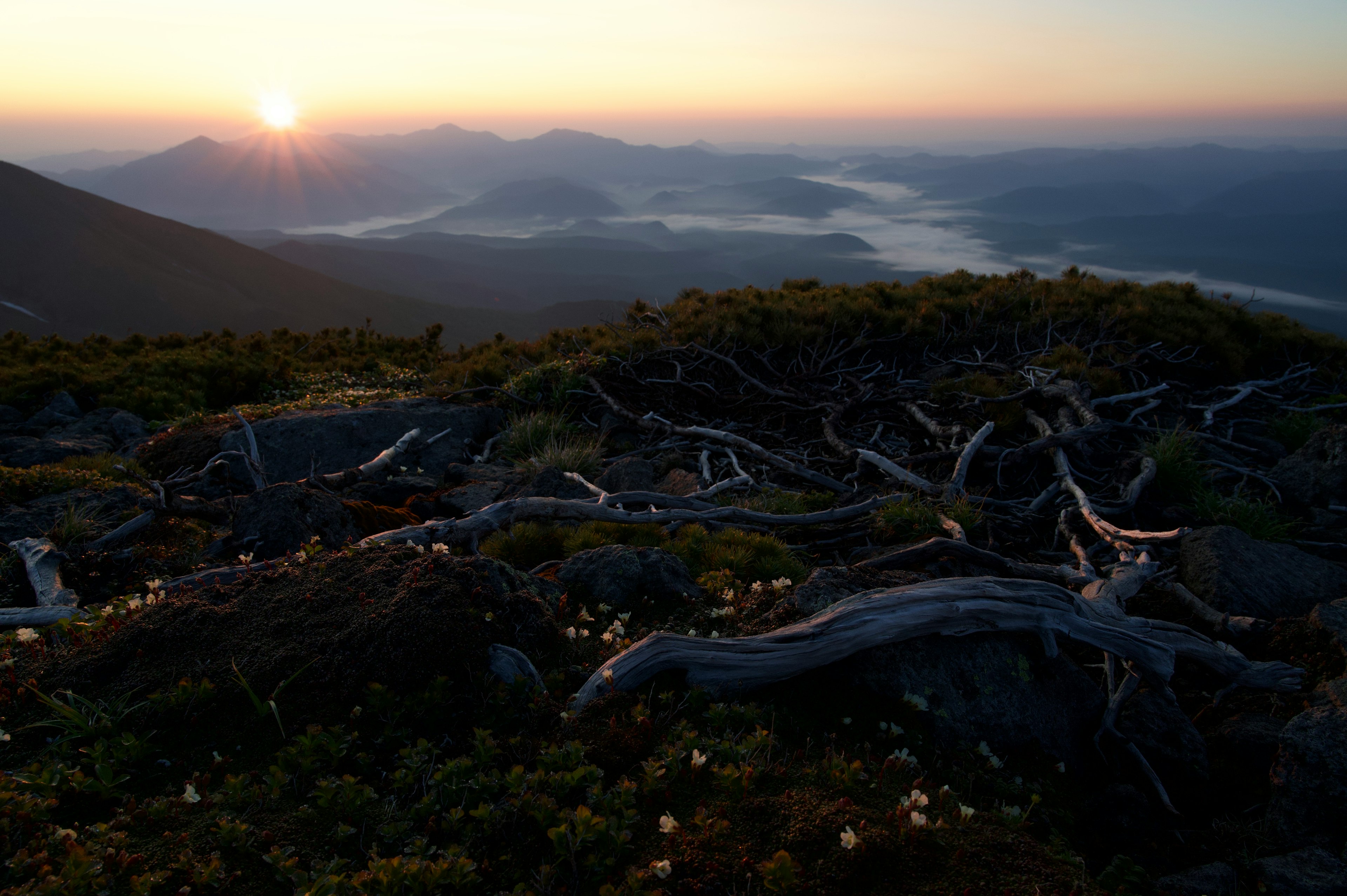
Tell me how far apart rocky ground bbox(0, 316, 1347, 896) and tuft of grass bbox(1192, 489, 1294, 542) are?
44 mm

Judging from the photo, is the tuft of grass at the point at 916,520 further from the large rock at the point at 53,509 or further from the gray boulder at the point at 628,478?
the large rock at the point at 53,509

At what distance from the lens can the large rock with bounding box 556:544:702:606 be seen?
16.1ft

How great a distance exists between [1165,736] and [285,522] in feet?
22.6

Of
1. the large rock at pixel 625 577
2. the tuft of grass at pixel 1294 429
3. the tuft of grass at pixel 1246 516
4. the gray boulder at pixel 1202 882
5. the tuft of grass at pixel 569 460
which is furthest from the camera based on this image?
the tuft of grass at pixel 1294 429

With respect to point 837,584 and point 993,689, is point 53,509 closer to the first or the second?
point 837,584

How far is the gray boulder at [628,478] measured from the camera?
8.41m

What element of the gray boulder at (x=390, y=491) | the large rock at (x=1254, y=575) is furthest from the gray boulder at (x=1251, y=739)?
the gray boulder at (x=390, y=491)

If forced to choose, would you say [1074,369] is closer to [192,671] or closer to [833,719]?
[833,719]

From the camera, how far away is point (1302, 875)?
2920 mm

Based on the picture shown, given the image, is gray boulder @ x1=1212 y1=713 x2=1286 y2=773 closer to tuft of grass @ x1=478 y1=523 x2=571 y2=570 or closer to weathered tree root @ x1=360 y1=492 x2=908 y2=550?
weathered tree root @ x1=360 y1=492 x2=908 y2=550

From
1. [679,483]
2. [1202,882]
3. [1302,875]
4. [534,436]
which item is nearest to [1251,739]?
[1302,875]

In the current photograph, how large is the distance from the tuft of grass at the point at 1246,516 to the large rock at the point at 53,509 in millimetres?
11448

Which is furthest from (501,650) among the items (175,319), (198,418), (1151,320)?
(175,319)

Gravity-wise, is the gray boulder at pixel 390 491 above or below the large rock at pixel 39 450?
below
